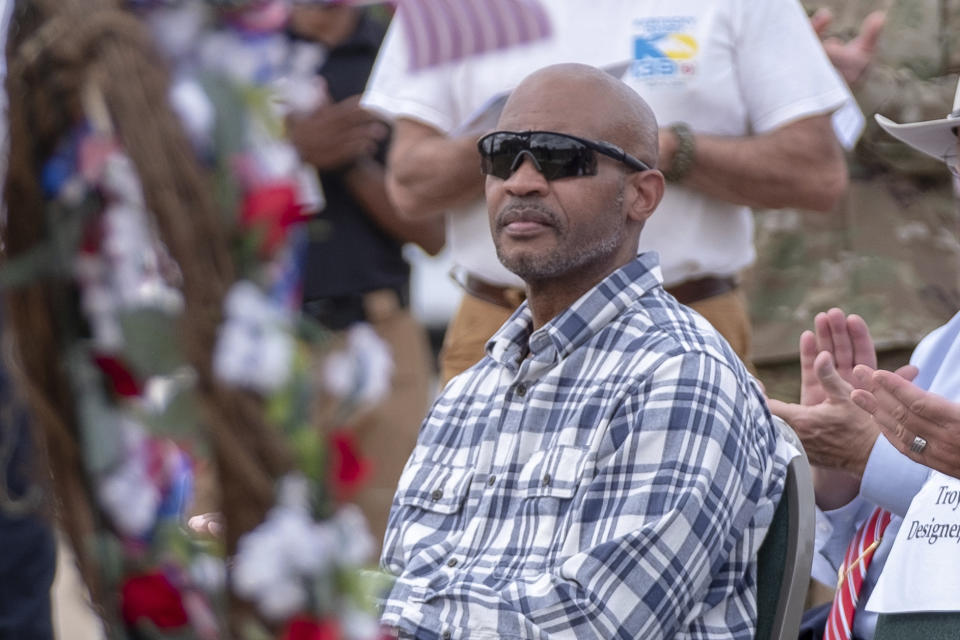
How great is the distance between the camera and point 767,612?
2.51 meters

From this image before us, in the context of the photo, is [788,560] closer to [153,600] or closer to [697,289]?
[697,289]

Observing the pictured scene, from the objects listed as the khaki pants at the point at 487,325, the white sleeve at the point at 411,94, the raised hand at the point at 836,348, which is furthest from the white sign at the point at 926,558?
the white sleeve at the point at 411,94

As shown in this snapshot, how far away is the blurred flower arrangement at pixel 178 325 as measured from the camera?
1.06m

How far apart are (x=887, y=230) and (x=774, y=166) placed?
24.0 inches

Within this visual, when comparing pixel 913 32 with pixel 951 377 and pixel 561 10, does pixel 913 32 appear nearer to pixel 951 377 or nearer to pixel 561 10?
pixel 561 10

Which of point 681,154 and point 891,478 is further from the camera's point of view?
point 681,154

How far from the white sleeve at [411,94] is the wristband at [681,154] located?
0.62 m

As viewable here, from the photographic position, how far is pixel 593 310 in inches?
109

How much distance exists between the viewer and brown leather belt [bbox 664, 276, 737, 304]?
141 inches

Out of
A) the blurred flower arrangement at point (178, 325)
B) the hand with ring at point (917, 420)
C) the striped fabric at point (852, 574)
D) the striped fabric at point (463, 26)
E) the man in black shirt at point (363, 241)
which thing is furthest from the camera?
the man in black shirt at point (363, 241)

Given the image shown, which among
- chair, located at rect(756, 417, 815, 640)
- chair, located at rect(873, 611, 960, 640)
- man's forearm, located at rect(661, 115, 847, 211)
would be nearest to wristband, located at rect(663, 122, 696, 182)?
man's forearm, located at rect(661, 115, 847, 211)

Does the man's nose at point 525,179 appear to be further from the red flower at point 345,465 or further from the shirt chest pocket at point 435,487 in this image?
the red flower at point 345,465

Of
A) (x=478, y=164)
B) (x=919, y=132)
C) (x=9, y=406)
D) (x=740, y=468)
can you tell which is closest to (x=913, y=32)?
(x=919, y=132)

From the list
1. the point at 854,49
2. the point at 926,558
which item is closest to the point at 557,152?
the point at 926,558
